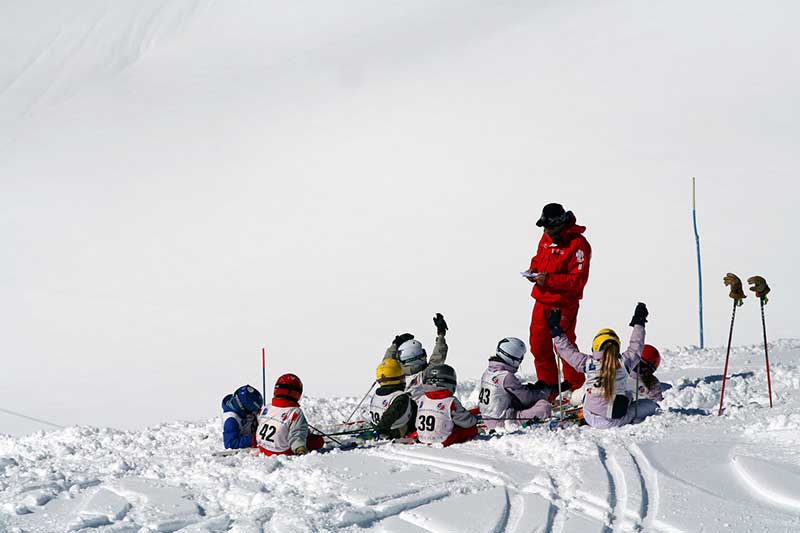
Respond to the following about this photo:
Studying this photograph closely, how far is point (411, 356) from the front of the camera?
8.80 m

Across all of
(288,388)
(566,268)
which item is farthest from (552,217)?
(288,388)

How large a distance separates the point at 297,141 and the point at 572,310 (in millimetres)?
24824

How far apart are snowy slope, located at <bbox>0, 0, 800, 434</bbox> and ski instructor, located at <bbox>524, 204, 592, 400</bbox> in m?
6.80

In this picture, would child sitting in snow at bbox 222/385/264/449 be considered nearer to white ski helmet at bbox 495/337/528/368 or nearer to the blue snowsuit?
the blue snowsuit

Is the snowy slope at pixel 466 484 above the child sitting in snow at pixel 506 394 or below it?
below

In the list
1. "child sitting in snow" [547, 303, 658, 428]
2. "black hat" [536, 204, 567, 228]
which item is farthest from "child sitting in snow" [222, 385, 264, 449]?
"black hat" [536, 204, 567, 228]

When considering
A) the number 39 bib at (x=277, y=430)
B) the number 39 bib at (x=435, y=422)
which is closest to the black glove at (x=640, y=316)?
the number 39 bib at (x=435, y=422)

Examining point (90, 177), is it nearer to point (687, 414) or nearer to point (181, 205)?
point (181, 205)

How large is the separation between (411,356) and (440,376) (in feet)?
1.42

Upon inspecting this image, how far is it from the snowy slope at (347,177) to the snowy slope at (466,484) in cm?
791

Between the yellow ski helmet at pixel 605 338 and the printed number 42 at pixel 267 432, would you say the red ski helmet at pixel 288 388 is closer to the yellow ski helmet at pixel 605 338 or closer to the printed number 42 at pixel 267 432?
the printed number 42 at pixel 267 432

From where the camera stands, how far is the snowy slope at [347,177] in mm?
18172

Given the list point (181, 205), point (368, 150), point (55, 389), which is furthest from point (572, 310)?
point (368, 150)

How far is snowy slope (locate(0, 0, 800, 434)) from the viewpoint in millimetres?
18172
